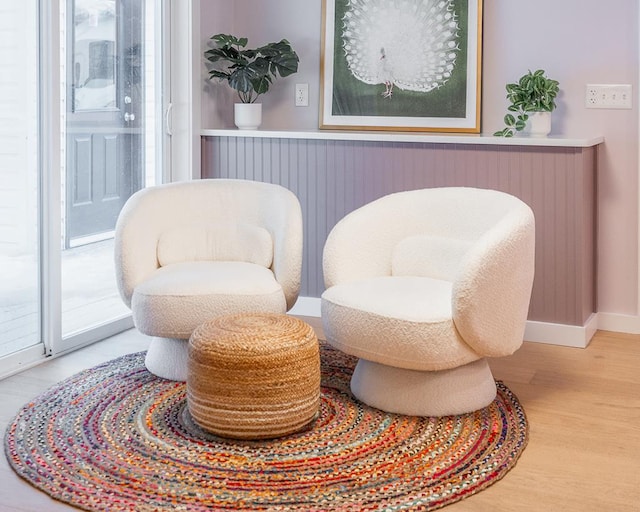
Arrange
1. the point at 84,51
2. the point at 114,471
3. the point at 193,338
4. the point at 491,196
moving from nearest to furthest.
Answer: the point at 114,471
the point at 193,338
the point at 491,196
the point at 84,51

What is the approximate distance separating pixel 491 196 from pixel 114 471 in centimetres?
156

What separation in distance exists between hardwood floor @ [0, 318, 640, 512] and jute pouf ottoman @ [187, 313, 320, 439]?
1.69 ft

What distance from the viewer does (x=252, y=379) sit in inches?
95.1

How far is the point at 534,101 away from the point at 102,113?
1.81 m

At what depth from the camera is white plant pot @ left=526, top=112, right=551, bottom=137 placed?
370cm

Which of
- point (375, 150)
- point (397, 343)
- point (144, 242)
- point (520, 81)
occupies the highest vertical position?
point (520, 81)

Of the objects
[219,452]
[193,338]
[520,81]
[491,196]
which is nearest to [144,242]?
[193,338]

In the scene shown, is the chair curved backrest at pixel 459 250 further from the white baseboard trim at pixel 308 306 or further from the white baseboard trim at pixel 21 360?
the white baseboard trim at pixel 21 360

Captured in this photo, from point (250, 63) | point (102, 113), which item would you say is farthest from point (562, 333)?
point (102, 113)

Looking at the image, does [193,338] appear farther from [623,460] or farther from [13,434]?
[623,460]

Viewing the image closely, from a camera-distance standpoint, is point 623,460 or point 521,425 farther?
point 521,425

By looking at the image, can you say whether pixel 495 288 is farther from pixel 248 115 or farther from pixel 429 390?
pixel 248 115

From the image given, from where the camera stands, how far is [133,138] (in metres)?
3.89

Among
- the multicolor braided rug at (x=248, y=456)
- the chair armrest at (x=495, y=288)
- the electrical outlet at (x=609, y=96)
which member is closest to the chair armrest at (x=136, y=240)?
the multicolor braided rug at (x=248, y=456)
